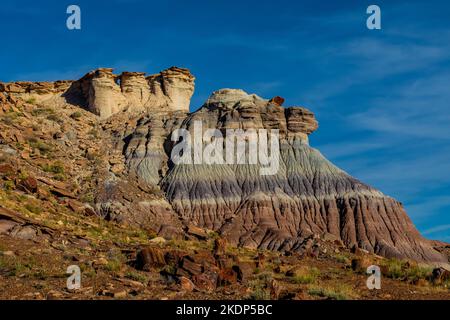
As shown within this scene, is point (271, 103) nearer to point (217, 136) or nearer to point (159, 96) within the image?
point (217, 136)

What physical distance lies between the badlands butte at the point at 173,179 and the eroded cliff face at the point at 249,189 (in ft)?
0.42

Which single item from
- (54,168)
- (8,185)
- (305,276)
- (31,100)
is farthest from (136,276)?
(31,100)

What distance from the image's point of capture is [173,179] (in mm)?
63688

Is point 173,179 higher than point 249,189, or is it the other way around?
point 173,179

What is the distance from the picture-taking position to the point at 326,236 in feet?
186

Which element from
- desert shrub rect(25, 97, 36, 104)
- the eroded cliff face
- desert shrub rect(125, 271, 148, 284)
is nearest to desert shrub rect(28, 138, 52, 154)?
the eroded cliff face

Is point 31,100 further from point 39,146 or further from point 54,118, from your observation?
point 39,146

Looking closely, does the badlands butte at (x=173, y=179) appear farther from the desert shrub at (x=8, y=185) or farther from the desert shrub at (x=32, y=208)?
the desert shrub at (x=32, y=208)

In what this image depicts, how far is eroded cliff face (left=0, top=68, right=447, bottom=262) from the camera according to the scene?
56406 mm

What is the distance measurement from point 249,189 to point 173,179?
7.67 metres

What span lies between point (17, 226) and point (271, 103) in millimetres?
45153

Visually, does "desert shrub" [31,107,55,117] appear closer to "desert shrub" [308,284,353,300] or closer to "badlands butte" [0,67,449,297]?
"badlands butte" [0,67,449,297]
